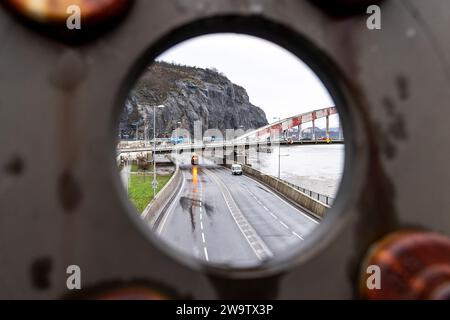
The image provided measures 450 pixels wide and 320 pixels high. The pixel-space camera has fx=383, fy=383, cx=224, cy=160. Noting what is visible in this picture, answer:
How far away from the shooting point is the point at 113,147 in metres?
2.72

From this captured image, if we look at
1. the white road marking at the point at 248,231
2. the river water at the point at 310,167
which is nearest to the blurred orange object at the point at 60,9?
the white road marking at the point at 248,231

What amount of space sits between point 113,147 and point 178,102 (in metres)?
156

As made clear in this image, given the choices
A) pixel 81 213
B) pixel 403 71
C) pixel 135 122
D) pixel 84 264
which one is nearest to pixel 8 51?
pixel 81 213

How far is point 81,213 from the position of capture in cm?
264

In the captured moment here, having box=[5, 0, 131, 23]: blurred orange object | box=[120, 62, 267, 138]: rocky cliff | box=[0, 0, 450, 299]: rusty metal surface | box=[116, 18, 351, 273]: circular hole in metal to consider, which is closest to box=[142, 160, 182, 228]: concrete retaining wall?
box=[116, 18, 351, 273]: circular hole in metal

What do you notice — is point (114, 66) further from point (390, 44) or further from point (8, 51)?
point (390, 44)

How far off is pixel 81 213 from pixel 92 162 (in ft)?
1.19

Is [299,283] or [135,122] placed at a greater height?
[135,122]

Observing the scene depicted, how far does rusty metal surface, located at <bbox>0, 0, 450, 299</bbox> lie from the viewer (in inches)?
103

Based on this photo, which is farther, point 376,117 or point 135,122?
point 135,122

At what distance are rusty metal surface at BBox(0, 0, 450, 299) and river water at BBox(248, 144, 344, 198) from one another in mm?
16357

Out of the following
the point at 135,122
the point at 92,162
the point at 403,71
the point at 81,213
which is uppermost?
the point at 135,122

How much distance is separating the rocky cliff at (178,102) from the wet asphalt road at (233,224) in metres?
87.0

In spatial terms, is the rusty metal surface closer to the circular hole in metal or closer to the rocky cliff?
the circular hole in metal
